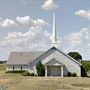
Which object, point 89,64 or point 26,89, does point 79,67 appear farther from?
point 26,89

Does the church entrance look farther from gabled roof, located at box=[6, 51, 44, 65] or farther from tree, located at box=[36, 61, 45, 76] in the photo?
gabled roof, located at box=[6, 51, 44, 65]

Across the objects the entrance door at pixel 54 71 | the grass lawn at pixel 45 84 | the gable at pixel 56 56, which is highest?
the gable at pixel 56 56

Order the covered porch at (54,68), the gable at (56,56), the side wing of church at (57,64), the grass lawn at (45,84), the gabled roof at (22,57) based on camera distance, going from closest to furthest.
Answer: the grass lawn at (45,84)
the covered porch at (54,68)
the side wing of church at (57,64)
the gable at (56,56)
the gabled roof at (22,57)

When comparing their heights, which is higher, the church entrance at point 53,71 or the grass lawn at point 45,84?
the church entrance at point 53,71

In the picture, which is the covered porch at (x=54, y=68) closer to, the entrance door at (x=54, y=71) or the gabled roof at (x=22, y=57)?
the entrance door at (x=54, y=71)

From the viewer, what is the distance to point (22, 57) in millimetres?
75750

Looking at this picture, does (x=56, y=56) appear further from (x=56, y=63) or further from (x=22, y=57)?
(x=22, y=57)

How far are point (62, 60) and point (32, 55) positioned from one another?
49.8 ft

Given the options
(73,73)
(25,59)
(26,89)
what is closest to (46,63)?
(73,73)

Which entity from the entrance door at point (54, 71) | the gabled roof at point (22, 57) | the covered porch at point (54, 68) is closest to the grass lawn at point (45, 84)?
the covered porch at point (54, 68)

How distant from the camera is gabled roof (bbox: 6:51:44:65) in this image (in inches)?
2902

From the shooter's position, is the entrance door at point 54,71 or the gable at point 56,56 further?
the entrance door at point 54,71

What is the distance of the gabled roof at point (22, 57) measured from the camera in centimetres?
Answer: 7372

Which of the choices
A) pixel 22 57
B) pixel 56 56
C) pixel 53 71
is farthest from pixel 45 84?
pixel 22 57
